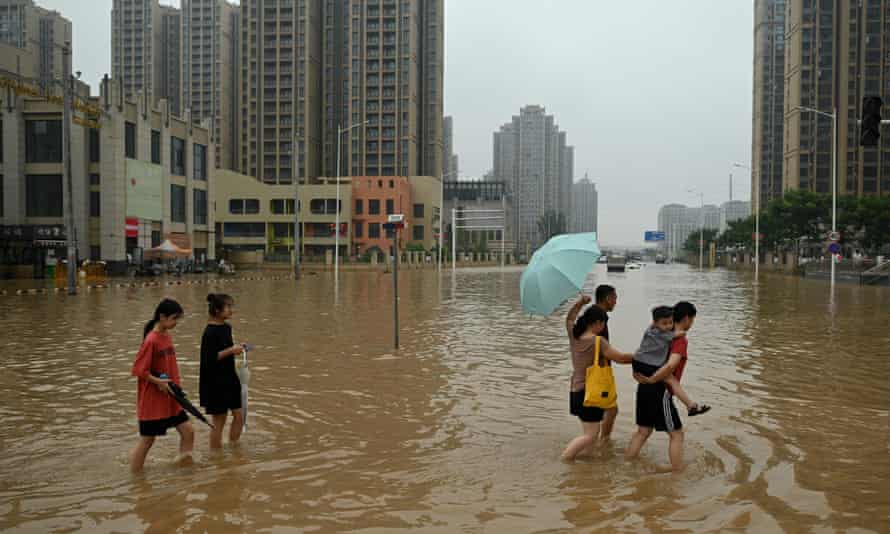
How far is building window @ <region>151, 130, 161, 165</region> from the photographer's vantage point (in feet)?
174

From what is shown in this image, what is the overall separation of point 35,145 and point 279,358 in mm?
42671

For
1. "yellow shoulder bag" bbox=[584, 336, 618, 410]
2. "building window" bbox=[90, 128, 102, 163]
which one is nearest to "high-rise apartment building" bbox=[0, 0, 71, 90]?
"building window" bbox=[90, 128, 102, 163]

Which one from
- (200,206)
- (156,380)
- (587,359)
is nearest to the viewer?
(156,380)

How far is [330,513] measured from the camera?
5246mm

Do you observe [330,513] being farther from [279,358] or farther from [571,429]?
[279,358]

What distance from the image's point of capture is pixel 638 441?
6.32 metres

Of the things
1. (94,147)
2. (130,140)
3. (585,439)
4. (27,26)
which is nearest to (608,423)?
(585,439)

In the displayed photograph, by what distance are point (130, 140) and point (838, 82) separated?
3816 inches

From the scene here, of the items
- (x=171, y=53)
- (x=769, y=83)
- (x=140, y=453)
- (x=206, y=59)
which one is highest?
(x=171, y=53)

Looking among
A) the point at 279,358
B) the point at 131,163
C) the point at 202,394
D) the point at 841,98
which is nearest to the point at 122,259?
the point at 131,163

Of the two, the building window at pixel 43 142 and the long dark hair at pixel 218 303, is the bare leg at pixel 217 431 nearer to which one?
the long dark hair at pixel 218 303

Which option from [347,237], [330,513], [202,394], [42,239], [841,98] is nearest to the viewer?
[330,513]

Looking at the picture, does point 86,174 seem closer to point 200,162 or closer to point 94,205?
point 94,205

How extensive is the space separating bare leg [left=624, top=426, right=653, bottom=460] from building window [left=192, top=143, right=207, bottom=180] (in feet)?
188
